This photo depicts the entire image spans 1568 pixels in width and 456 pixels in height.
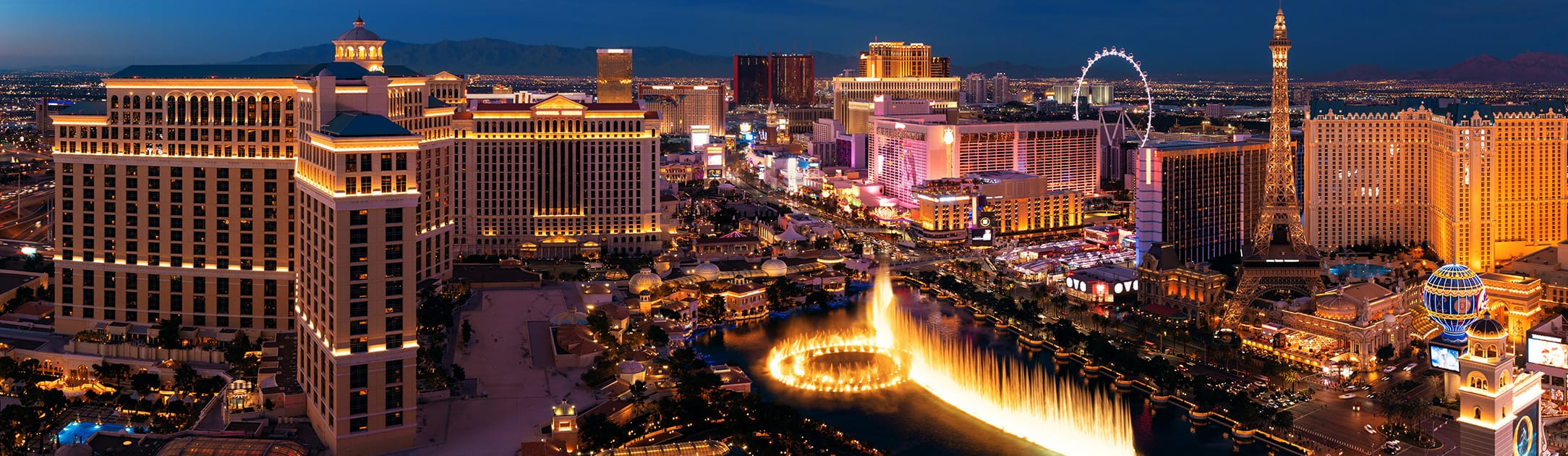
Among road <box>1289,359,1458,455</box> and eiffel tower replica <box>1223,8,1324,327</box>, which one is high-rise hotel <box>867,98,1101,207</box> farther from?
road <box>1289,359,1458,455</box>

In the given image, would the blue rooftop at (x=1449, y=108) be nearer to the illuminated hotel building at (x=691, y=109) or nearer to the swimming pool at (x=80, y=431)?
the swimming pool at (x=80, y=431)

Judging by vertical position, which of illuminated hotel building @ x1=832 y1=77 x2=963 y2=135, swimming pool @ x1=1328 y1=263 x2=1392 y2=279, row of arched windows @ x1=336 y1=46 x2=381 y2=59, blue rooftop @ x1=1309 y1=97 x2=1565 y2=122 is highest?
illuminated hotel building @ x1=832 y1=77 x2=963 y2=135

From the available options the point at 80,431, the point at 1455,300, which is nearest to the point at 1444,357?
the point at 1455,300

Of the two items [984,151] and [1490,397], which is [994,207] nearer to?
[984,151]

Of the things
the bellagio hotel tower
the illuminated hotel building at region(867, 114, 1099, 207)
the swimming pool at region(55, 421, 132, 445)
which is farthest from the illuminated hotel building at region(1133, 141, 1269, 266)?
the swimming pool at region(55, 421, 132, 445)

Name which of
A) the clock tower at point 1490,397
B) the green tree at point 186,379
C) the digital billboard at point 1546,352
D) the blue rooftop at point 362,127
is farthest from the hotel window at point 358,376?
the digital billboard at point 1546,352

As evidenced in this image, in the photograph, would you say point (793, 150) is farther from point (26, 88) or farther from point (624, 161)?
point (26, 88)
